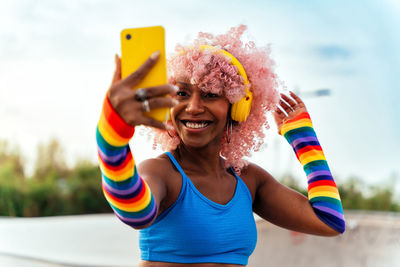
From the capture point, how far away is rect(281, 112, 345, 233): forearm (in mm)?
2160

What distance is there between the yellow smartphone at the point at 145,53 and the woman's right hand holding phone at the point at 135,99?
0.02 metres

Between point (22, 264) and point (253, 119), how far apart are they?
365 centimetres

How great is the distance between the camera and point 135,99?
3.91 ft

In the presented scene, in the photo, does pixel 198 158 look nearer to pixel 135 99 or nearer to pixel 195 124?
pixel 195 124

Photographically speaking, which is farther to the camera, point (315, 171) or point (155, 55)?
point (315, 171)

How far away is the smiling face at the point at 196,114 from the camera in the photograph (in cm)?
182

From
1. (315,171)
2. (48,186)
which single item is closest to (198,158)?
(315,171)

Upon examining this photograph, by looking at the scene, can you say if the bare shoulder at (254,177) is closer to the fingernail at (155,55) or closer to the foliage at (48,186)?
the fingernail at (155,55)

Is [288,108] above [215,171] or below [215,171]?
above

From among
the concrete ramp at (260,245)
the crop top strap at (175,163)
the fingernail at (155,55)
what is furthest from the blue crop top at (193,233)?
the concrete ramp at (260,245)

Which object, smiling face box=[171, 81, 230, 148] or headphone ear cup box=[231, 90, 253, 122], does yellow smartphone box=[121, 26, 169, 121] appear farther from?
headphone ear cup box=[231, 90, 253, 122]

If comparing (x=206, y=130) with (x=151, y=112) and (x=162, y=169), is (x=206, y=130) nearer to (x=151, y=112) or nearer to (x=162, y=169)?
(x=162, y=169)

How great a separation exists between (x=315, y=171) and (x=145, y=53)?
1.27 meters

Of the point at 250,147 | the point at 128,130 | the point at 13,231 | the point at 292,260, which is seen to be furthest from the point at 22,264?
the point at 128,130
